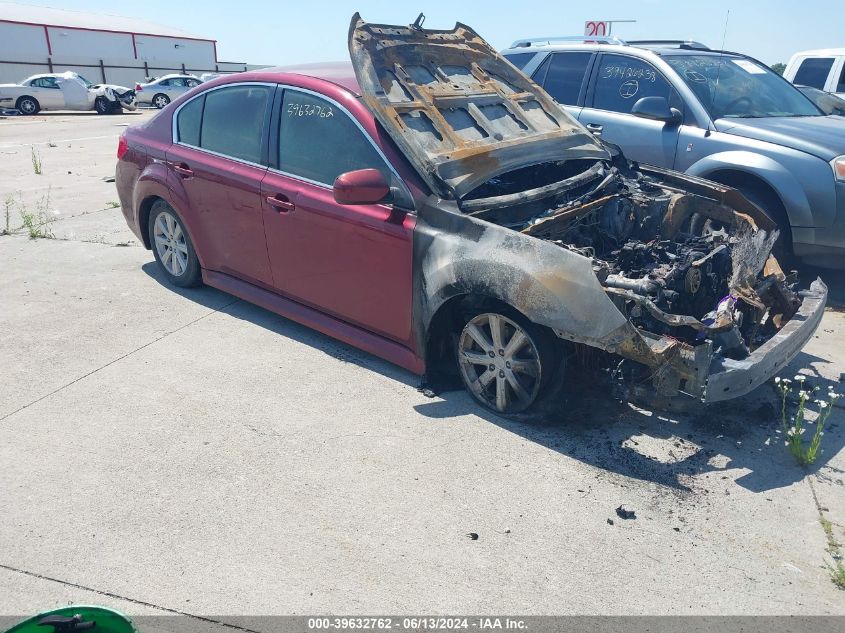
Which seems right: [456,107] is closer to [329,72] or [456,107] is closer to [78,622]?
[329,72]

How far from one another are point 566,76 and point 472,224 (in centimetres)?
411

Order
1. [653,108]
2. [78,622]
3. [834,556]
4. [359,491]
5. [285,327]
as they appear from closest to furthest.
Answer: [78,622]
[834,556]
[359,491]
[285,327]
[653,108]

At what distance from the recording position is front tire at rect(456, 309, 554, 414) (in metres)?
3.74

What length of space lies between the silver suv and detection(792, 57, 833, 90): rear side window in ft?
13.6

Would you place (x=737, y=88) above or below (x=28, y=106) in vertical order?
above

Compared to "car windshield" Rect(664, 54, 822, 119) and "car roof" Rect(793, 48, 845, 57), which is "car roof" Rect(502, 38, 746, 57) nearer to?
"car windshield" Rect(664, 54, 822, 119)

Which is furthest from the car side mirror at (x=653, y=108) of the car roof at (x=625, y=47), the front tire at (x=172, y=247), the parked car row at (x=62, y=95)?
the parked car row at (x=62, y=95)

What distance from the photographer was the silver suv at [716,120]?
A: 18.5ft

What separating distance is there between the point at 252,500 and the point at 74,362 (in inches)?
83.3

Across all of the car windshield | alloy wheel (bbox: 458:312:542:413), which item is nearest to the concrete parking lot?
alloy wheel (bbox: 458:312:542:413)

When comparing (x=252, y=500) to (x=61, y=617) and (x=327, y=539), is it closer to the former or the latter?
(x=327, y=539)

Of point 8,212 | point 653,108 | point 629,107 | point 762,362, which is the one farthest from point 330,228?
point 8,212

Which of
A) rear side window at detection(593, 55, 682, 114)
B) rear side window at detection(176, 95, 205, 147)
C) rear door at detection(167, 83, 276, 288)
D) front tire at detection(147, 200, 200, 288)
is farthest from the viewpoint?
rear side window at detection(593, 55, 682, 114)

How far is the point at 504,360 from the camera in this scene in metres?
3.89
